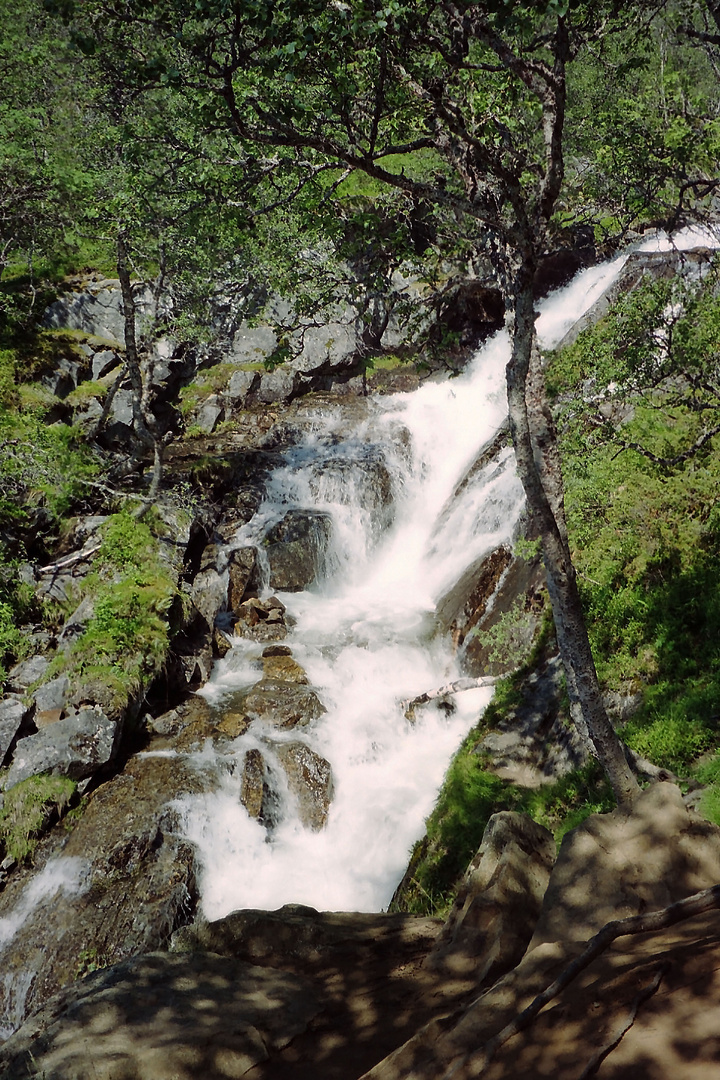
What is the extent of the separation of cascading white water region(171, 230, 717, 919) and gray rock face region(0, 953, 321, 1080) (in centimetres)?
598

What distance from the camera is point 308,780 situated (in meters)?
11.8

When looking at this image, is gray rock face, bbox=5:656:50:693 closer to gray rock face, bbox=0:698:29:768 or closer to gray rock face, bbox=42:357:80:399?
gray rock face, bbox=0:698:29:768

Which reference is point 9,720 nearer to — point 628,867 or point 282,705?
point 282,705

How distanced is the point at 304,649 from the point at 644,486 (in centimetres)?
827

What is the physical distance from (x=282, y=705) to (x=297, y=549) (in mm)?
6113

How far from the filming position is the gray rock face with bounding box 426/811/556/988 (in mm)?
4348

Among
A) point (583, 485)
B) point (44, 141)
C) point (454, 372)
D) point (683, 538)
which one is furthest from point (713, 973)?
point (44, 141)

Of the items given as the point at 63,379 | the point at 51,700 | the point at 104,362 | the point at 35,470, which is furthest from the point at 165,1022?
the point at 104,362

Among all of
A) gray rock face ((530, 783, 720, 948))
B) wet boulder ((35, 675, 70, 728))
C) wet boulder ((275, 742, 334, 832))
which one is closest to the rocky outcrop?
gray rock face ((530, 783, 720, 948))

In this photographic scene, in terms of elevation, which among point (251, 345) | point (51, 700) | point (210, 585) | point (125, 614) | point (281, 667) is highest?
point (251, 345)

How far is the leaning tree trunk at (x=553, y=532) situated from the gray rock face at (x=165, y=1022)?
126 inches

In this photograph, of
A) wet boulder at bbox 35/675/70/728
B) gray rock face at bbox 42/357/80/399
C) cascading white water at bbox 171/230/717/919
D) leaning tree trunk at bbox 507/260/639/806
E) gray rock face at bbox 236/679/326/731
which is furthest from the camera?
gray rock face at bbox 42/357/80/399

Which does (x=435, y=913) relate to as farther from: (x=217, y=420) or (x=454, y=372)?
(x=217, y=420)

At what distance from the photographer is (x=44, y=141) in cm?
1738
